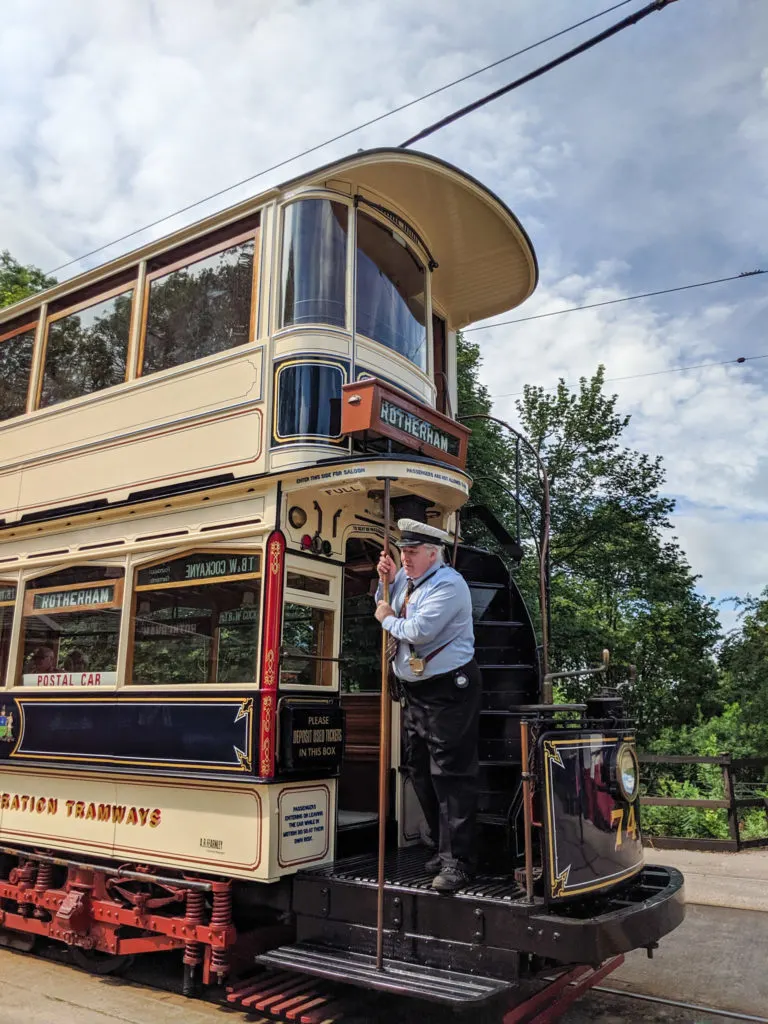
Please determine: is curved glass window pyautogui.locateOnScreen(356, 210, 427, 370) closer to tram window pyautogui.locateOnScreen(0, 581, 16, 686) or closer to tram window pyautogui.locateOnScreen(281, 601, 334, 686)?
tram window pyautogui.locateOnScreen(281, 601, 334, 686)

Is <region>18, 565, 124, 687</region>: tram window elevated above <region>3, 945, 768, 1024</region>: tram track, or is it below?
above

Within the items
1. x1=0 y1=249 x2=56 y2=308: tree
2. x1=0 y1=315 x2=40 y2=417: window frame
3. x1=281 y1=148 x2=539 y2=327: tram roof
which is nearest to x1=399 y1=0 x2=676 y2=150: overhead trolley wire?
x1=281 y1=148 x2=539 y2=327: tram roof

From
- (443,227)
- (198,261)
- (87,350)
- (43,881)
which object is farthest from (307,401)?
(43,881)

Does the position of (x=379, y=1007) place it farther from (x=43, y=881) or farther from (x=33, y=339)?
(x=33, y=339)

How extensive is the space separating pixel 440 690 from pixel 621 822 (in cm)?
109

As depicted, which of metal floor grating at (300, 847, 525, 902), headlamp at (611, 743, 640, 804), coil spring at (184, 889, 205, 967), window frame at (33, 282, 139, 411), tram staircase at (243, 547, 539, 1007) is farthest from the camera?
window frame at (33, 282, 139, 411)

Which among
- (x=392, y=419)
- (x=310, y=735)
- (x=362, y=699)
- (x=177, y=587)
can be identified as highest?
(x=392, y=419)

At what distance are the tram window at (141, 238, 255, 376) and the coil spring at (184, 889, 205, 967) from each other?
10.7 ft

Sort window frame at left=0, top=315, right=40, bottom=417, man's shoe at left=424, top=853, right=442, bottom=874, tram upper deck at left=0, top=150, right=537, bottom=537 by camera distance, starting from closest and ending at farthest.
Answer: man's shoe at left=424, top=853, right=442, bottom=874 < tram upper deck at left=0, top=150, right=537, bottom=537 < window frame at left=0, top=315, right=40, bottom=417

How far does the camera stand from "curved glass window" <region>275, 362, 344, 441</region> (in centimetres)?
470

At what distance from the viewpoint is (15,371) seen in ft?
22.2

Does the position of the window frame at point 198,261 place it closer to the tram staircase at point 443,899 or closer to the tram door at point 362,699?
the tram door at point 362,699

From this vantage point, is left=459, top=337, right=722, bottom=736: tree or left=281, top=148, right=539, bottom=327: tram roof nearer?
left=281, top=148, right=539, bottom=327: tram roof

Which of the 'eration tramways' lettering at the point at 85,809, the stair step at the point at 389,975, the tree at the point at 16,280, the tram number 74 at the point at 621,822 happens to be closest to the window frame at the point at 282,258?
the 'eration tramways' lettering at the point at 85,809
